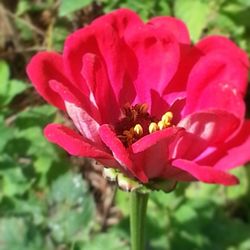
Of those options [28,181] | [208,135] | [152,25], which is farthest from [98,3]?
[208,135]

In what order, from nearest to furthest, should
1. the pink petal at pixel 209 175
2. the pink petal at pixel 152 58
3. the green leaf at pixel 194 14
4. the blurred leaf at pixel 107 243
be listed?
the pink petal at pixel 209 175, the pink petal at pixel 152 58, the blurred leaf at pixel 107 243, the green leaf at pixel 194 14

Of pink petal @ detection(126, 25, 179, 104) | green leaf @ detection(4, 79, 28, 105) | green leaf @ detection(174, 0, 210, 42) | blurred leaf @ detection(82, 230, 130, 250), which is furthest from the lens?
green leaf @ detection(174, 0, 210, 42)

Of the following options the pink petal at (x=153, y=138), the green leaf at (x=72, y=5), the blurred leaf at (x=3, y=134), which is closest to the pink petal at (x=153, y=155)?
the pink petal at (x=153, y=138)

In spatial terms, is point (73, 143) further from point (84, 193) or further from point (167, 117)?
point (84, 193)

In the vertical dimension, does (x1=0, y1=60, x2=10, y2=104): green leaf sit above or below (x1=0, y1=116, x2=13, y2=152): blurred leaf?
above

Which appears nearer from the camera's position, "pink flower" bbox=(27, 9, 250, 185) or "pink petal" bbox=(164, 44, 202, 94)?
"pink flower" bbox=(27, 9, 250, 185)

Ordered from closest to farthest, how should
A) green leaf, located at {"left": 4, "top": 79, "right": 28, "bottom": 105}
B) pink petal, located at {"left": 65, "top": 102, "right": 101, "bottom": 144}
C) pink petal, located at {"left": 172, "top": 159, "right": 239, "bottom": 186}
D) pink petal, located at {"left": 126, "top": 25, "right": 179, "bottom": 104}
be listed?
pink petal, located at {"left": 172, "top": 159, "right": 239, "bottom": 186} → pink petal, located at {"left": 65, "top": 102, "right": 101, "bottom": 144} → pink petal, located at {"left": 126, "top": 25, "right": 179, "bottom": 104} → green leaf, located at {"left": 4, "top": 79, "right": 28, "bottom": 105}

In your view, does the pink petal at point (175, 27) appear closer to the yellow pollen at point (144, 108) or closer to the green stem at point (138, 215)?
the yellow pollen at point (144, 108)

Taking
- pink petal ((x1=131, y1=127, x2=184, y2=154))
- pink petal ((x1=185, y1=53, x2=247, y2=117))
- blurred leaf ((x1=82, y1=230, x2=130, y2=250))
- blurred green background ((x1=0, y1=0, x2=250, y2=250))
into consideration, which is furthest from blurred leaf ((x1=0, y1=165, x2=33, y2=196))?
pink petal ((x1=131, y1=127, x2=184, y2=154))

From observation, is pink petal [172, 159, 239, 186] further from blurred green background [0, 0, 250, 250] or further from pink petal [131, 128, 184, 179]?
blurred green background [0, 0, 250, 250]
